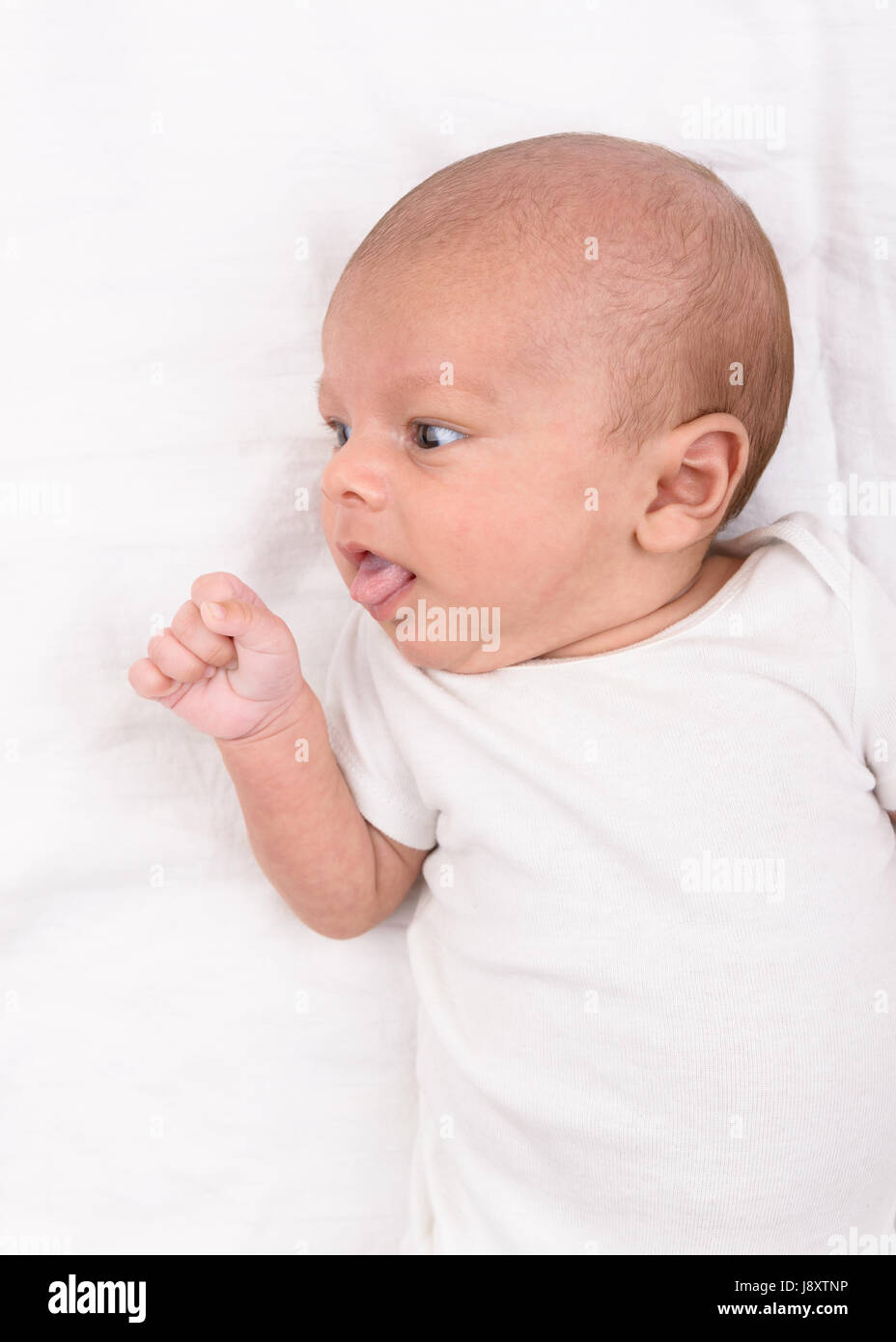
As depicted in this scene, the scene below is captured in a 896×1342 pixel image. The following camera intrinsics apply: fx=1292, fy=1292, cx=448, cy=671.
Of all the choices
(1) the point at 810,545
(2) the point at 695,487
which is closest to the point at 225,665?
(2) the point at 695,487

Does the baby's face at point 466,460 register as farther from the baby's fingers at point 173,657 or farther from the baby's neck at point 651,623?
the baby's fingers at point 173,657

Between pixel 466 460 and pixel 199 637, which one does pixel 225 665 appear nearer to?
pixel 199 637

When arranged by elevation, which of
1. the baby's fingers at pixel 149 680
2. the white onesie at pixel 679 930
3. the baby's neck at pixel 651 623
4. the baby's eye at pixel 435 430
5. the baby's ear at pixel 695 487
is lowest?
the white onesie at pixel 679 930

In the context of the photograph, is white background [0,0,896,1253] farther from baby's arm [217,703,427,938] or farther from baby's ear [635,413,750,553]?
baby's ear [635,413,750,553]

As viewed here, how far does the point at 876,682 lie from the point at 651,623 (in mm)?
254

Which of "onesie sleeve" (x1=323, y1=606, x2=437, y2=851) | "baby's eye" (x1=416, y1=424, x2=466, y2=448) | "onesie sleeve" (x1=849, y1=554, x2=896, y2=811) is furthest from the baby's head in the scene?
"onesie sleeve" (x1=849, y1=554, x2=896, y2=811)

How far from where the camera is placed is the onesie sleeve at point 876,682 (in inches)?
55.9

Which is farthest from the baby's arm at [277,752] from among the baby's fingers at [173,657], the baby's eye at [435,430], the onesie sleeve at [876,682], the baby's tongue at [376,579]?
the onesie sleeve at [876,682]

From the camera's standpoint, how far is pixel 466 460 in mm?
1282

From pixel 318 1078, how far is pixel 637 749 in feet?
1.92

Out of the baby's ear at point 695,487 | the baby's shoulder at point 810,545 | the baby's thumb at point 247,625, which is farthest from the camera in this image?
the baby's shoulder at point 810,545

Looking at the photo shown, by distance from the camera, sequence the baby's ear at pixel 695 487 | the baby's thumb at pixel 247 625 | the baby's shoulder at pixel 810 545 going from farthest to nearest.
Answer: the baby's shoulder at pixel 810 545 → the baby's ear at pixel 695 487 → the baby's thumb at pixel 247 625

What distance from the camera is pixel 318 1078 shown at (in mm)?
1568

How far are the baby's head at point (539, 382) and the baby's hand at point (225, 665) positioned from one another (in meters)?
0.13
